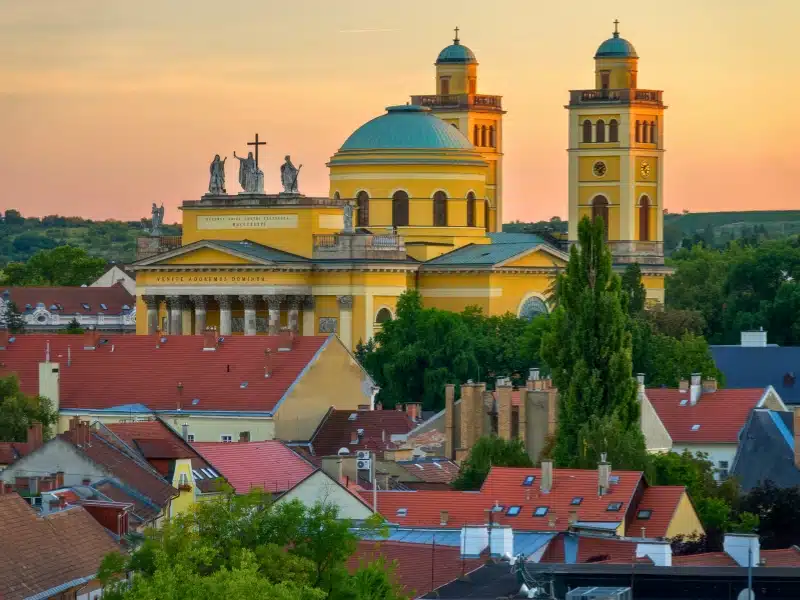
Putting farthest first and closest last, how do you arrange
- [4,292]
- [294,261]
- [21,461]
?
[4,292]
[294,261]
[21,461]

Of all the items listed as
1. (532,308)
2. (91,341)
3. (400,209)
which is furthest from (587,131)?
(91,341)

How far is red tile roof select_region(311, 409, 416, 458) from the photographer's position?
86.2m

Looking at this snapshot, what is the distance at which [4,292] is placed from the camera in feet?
630

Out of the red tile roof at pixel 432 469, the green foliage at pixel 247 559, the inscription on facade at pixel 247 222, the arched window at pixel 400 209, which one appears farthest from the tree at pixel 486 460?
the arched window at pixel 400 209

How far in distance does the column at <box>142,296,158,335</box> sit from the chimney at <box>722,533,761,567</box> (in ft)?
267

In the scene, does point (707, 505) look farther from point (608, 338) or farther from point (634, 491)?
point (608, 338)

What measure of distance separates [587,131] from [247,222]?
91.7 ft

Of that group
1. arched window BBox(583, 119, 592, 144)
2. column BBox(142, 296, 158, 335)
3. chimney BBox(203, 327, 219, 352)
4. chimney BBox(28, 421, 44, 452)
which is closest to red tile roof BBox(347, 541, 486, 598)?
chimney BBox(28, 421, 44, 452)

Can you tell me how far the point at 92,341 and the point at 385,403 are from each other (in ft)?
50.7

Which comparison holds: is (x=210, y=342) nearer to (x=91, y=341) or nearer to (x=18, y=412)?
(x=91, y=341)

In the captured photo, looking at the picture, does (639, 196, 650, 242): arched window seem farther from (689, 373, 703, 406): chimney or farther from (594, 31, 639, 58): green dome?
(689, 373, 703, 406): chimney

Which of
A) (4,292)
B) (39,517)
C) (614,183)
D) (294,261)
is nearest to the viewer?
(39,517)

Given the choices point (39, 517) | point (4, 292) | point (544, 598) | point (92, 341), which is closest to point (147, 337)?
point (92, 341)

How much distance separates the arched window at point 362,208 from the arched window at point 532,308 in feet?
29.2
